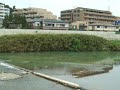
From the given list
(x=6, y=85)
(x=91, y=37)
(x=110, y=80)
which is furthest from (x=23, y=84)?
(x=91, y=37)

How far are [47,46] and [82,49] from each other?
4.47 m

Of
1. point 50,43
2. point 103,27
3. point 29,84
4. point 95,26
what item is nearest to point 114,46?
point 50,43

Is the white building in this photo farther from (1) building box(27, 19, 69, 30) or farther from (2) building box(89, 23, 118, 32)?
(1) building box(27, 19, 69, 30)

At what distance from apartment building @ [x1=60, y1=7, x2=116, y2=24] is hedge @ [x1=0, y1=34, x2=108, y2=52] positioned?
85019mm

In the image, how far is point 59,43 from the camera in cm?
3894

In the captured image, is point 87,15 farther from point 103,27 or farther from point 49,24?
point 49,24

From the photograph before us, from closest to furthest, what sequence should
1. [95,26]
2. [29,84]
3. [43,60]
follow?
[29,84] → [43,60] → [95,26]

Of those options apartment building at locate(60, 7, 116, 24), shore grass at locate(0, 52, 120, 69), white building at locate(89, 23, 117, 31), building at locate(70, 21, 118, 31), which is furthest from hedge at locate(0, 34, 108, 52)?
apartment building at locate(60, 7, 116, 24)

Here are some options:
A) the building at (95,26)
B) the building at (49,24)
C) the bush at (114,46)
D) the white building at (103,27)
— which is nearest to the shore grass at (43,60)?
the bush at (114,46)

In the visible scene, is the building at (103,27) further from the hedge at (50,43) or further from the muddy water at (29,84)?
the muddy water at (29,84)

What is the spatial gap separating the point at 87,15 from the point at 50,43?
301ft

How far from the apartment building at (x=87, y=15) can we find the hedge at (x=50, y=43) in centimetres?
8502

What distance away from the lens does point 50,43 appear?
38250mm

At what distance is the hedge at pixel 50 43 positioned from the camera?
36.3m
